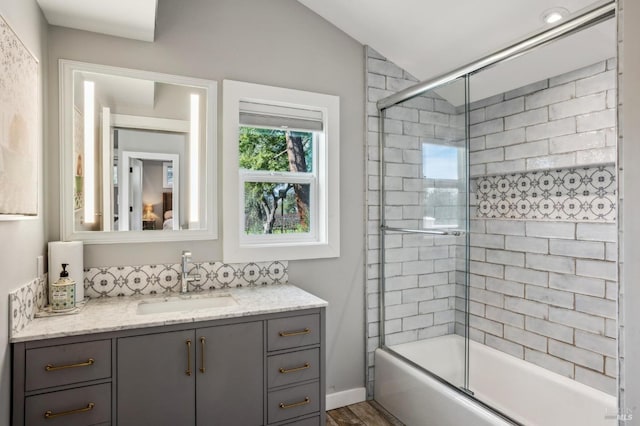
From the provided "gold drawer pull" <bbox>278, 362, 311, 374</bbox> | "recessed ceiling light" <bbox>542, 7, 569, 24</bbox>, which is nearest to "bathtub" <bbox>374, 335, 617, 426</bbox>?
"gold drawer pull" <bbox>278, 362, 311, 374</bbox>

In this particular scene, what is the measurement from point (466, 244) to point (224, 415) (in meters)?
1.54

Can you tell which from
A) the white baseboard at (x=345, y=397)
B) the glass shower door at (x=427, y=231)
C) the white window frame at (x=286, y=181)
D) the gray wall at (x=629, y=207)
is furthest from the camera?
the white baseboard at (x=345, y=397)

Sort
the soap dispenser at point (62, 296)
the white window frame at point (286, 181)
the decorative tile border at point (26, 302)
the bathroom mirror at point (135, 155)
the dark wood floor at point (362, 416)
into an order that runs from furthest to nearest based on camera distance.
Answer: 1. the dark wood floor at point (362, 416)
2. the white window frame at point (286, 181)
3. the bathroom mirror at point (135, 155)
4. the soap dispenser at point (62, 296)
5. the decorative tile border at point (26, 302)

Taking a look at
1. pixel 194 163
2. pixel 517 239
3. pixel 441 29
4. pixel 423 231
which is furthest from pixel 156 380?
pixel 441 29

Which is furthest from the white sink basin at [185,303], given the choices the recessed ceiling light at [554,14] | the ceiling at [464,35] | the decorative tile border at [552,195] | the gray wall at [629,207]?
the recessed ceiling light at [554,14]

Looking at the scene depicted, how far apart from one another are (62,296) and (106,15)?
139 centimetres

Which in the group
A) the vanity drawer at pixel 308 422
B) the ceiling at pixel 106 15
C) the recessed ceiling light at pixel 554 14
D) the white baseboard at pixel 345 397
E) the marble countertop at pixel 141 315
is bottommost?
the white baseboard at pixel 345 397

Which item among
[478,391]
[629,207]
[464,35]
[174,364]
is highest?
[464,35]

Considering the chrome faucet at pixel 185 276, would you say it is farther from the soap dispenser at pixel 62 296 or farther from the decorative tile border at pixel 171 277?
the soap dispenser at pixel 62 296

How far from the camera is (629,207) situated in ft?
4.49

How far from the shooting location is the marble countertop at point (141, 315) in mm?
1595

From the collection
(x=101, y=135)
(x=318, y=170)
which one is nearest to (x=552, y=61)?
(x=318, y=170)

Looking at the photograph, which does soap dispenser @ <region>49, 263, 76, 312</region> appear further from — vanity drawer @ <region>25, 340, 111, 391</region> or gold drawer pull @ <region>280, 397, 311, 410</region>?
gold drawer pull @ <region>280, 397, 311, 410</region>

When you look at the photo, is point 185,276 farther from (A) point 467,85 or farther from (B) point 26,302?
(A) point 467,85
